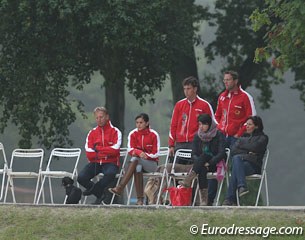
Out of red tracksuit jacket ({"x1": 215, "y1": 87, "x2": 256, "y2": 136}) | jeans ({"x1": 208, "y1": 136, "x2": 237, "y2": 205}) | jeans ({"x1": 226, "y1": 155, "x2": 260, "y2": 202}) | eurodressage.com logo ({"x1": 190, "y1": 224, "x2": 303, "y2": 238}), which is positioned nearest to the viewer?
eurodressage.com logo ({"x1": 190, "y1": 224, "x2": 303, "y2": 238})

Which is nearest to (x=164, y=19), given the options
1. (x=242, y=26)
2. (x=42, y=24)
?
(x=42, y=24)

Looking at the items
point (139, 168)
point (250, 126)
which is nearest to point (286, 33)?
point (250, 126)

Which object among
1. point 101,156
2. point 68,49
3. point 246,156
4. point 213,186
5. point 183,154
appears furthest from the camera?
point 68,49

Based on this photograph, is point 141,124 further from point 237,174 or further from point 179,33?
point 179,33

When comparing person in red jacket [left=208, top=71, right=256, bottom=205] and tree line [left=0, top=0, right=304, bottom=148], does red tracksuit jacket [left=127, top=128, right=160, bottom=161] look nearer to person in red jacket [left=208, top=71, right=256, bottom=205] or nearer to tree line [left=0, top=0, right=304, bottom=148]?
person in red jacket [left=208, top=71, right=256, bottom=205]

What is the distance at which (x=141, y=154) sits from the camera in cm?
1667

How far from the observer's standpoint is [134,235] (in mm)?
13633


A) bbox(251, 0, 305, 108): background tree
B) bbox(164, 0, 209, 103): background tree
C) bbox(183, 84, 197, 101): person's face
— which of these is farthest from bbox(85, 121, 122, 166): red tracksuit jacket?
bbox(164, 0, 209, 103): background tree

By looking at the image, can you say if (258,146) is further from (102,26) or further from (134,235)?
(102,26)

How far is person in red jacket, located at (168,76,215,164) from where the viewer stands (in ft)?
55.1

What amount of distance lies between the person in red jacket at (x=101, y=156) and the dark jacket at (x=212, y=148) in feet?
4.80

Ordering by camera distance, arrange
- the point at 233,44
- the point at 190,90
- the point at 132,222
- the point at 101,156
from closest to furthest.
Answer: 1. the point at 132,222
2. the point at 190,90
3. the point at 101,156
4. the point at 233,44

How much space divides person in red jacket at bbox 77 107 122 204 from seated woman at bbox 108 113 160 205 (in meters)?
0.25

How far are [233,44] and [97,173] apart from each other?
15.9 meters
